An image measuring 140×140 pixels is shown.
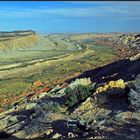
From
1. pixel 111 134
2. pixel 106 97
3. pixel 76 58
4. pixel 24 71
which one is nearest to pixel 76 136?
pixel 111 134

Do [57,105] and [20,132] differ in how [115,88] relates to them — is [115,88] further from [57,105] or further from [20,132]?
[20,132]

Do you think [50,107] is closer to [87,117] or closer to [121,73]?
[87,117]

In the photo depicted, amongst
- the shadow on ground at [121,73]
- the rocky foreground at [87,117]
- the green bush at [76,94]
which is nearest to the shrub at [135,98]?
the rocky foreground at [87,117]

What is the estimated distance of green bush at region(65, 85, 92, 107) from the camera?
2702 centimetres

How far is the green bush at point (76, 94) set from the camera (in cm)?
2702

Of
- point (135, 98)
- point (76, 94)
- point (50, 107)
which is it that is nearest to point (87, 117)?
point (135, 98)

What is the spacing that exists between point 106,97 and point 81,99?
2260mm

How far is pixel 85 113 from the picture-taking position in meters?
23.8

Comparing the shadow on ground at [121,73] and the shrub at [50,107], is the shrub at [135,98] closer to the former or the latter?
the shrub at [50,107]

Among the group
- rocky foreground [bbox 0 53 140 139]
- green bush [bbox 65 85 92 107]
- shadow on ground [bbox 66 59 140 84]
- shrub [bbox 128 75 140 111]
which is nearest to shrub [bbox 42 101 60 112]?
rocky foreground [bbox 0 53 140 139]

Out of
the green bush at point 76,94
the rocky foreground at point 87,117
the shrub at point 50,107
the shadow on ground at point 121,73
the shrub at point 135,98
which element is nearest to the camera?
the rocky foreground at point 87,117

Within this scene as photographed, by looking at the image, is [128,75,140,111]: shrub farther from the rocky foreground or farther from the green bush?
the green bush

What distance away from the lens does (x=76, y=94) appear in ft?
91.4

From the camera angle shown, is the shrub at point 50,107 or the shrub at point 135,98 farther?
the shrub at point 50,107
